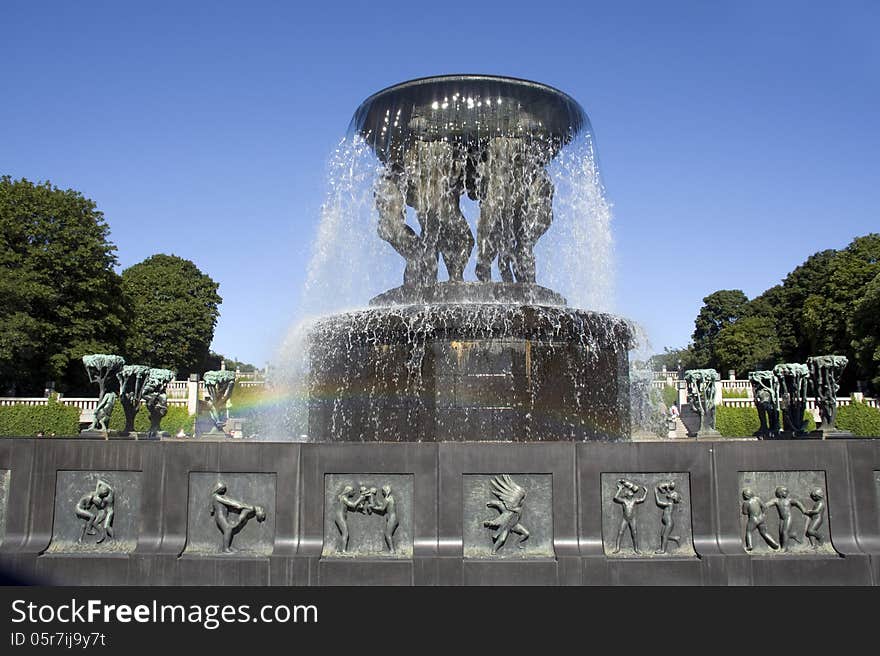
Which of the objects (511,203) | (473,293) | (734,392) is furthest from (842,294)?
(473,293)

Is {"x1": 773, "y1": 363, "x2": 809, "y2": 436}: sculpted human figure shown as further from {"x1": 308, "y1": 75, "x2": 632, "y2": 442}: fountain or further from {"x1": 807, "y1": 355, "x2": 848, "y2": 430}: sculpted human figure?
{"x1": 308, "y1": 75, "x2": 632, "y2": 442}: fountain

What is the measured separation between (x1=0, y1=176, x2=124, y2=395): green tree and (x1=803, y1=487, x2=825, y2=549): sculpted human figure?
1503 inches

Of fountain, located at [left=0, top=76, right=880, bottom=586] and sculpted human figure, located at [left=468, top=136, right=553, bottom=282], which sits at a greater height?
sculpted human figure, located at [left=468, top=136, right=553, bottom=282]

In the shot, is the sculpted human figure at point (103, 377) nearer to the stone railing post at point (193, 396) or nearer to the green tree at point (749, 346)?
the stone railing post at point (193, 396)

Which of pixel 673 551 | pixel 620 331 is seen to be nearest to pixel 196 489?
pixel 673 551

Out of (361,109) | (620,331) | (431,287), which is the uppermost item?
(361,109)

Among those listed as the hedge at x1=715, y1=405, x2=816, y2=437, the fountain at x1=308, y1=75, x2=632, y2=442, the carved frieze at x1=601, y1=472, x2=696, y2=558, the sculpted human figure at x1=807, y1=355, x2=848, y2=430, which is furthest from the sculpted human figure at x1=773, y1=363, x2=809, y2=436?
the hedge at x1=715, y1=405, x2=816, y2=437

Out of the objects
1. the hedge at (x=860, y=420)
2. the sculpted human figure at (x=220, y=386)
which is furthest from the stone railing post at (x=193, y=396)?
the hedge at (x=860, y=420)

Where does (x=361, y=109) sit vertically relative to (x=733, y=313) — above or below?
below

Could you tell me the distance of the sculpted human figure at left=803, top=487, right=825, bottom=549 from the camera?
7.53 meters
